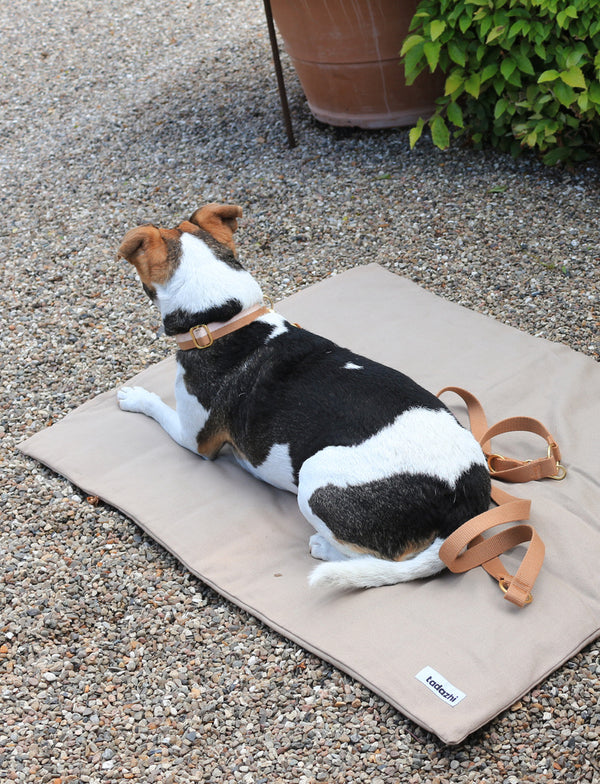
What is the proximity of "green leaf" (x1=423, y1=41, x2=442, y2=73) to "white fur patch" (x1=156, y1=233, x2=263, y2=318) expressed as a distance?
9.46 ft

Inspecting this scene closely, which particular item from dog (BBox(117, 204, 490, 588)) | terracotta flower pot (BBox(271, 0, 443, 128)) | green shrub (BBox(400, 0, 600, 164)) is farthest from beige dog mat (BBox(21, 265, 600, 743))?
terracotta flower pot (BBox(271, 0, 443, 128))

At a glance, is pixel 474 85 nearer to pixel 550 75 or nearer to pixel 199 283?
pixel 550 75

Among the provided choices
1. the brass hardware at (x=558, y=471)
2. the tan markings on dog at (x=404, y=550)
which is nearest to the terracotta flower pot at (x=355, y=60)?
the brass hardware at (x=558, y=471)

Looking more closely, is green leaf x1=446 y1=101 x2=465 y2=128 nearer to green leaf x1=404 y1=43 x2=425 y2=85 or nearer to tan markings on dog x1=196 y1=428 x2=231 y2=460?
green leaf x1=404 y1=43 x2=425 y2=85

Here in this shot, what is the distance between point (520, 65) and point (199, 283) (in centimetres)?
322

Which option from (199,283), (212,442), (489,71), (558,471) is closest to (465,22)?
(489,71)

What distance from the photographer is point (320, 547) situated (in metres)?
3.20

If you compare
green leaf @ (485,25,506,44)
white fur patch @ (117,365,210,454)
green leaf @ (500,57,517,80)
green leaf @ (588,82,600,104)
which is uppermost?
green leaf @ (485,25,506,44)

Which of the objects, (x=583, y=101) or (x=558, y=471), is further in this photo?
(x=583, y=101)

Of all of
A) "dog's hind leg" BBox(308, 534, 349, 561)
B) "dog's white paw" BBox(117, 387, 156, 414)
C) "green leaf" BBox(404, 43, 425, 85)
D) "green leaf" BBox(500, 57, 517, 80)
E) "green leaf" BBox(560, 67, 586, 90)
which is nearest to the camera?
"dog's hind leg" BBox(308, 534, 349, 561)

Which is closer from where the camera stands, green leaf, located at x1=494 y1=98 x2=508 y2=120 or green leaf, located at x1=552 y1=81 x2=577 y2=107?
green leaf, located at x1=552 y1=81 x2=577 y2=107

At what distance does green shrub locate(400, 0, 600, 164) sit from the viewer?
5098 millimetres

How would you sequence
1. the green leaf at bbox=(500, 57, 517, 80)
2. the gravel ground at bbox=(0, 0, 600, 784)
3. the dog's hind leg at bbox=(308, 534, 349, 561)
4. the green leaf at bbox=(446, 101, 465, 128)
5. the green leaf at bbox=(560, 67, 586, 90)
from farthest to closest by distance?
the green leaf at bbox=(446, 101, 465, 128)
the green leaf at bbox=(500, 57, 517, 80)
the green leaf at bbox=(560, 67, 586, 90)
the dog's hind leg at bbox=(308, 534, 349, 561)
the gravel ground at bbox=(0, 0, 600, 784)

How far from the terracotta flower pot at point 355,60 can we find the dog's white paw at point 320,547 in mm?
4332
